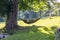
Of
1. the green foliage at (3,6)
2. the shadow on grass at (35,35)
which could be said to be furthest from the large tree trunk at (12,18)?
the shadow on grass at (35,35)

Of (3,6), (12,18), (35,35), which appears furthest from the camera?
(12,18)

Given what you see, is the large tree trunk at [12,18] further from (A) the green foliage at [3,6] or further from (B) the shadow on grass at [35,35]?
(B) the shadow on grass at [35,35]

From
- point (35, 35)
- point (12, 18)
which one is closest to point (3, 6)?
point (12, 18)

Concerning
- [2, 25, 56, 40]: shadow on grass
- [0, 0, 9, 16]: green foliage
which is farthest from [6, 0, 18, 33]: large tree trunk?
[2, 25, 56, 40]: shadow on grass

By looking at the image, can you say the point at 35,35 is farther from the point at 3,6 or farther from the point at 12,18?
the point at 12,18

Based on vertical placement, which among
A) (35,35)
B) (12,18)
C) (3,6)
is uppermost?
(3,6)

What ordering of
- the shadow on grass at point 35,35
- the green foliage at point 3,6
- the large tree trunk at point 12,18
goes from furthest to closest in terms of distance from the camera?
1. the large tree trunk at point 12,18
2. the green foliage at point 3,6
3. the shadow on grass at point 35,35

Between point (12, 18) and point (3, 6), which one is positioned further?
point (12, 18)

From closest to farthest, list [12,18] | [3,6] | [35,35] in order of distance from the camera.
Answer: [35,35] → [3,6] → [12,18]

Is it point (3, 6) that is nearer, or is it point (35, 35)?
point (35, 35)

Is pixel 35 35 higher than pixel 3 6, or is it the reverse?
pixel 3 6

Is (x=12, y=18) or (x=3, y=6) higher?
(x=3, y=6)

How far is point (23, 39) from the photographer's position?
7055 millimetres

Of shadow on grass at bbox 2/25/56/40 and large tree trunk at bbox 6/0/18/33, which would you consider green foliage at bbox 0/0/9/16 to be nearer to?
large tree trunk at bbox 6/0/18/33
